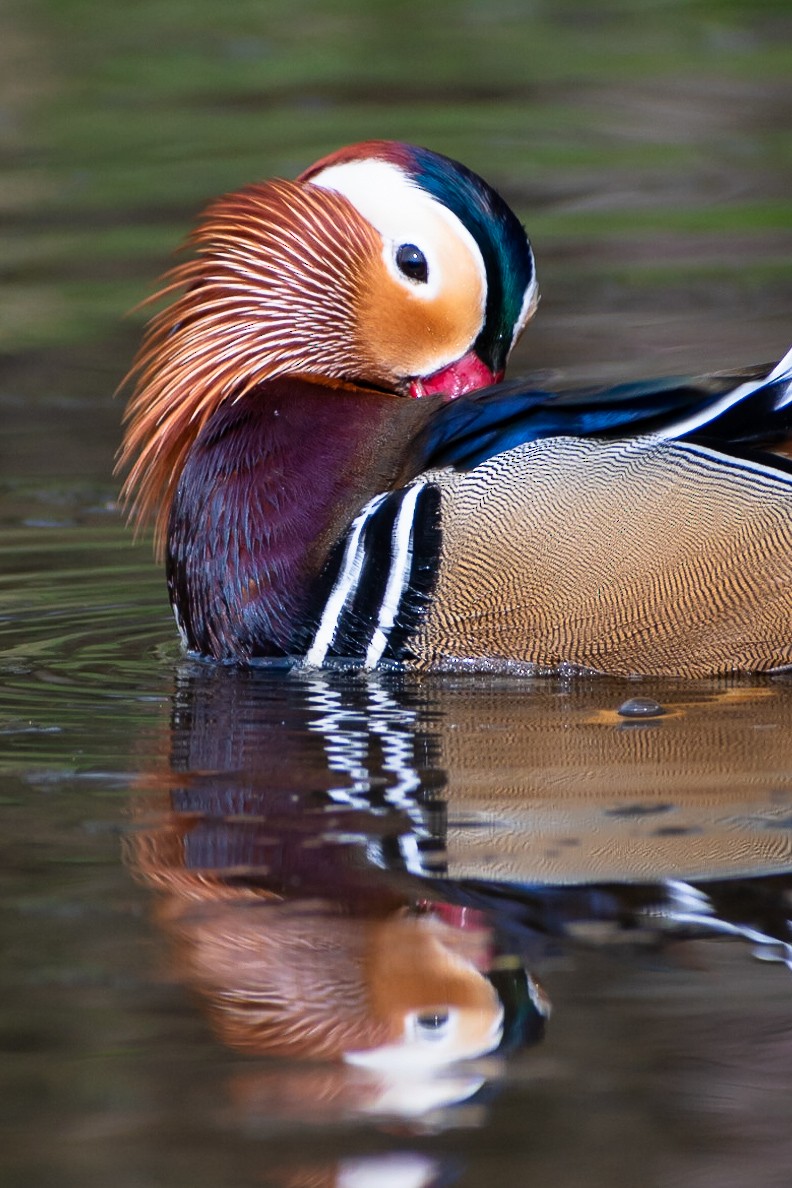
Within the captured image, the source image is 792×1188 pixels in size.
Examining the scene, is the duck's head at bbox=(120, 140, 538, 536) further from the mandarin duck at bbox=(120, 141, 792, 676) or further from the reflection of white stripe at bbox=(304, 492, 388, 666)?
the reflection of white stripe at bbox=(304, 492, 388, 666)

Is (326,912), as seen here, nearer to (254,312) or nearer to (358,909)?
(358,909)

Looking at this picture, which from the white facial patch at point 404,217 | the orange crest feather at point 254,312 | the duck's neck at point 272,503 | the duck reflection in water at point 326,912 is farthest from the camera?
the orange crest feather at point 254,312

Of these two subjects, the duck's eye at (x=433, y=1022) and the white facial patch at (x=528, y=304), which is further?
the white facial patch at (x=528, y=304)

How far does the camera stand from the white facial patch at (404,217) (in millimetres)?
5172

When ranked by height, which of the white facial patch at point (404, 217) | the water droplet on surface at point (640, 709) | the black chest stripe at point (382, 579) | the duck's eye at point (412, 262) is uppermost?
the white facial patch at point (404, 217)

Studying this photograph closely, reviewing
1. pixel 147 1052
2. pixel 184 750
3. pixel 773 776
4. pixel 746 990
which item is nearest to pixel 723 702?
pixel 773 776

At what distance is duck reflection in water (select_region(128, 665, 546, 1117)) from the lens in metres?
3.03

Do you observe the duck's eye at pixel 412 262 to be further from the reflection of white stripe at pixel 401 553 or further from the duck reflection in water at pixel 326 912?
the duck reflection in water at pixel 326 912

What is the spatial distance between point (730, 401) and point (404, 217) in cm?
105

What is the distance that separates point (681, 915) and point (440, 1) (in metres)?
12.3

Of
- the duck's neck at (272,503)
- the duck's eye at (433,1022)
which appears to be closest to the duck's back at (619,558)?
the duck's neck at (272,503)

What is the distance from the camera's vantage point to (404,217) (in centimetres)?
526

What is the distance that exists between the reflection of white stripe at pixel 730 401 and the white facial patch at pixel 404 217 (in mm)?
733

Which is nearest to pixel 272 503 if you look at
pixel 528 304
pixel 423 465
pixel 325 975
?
pixel 423 465
